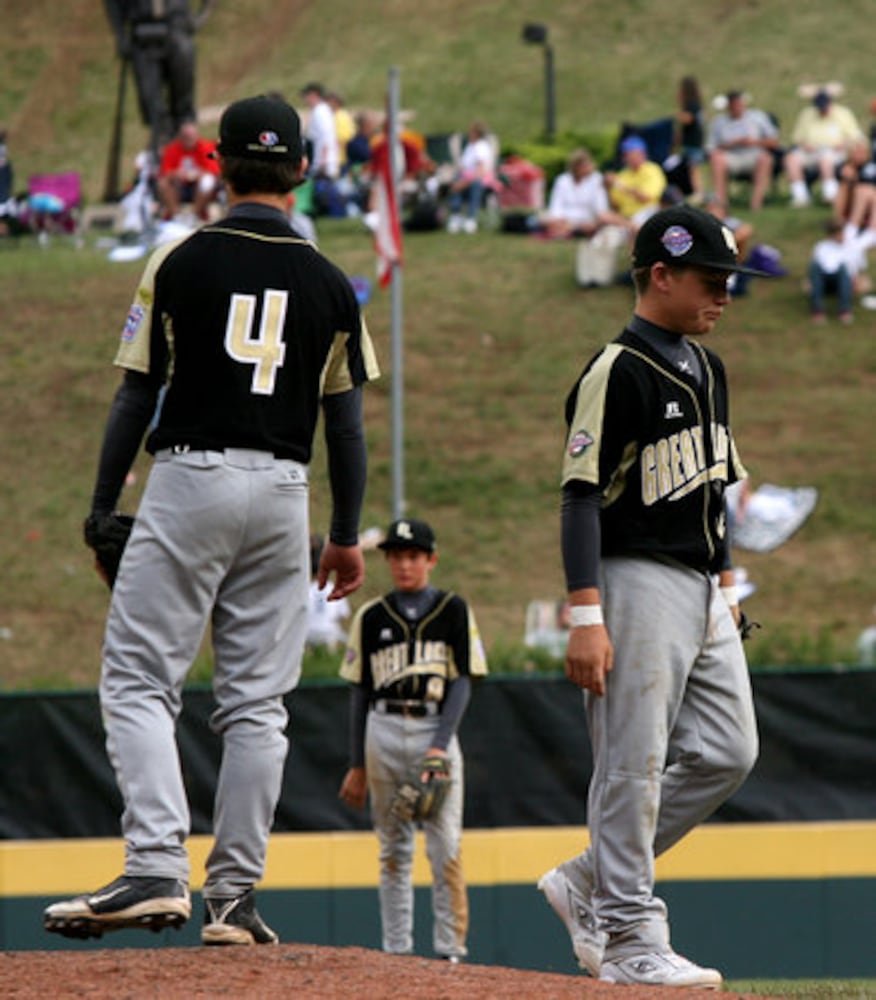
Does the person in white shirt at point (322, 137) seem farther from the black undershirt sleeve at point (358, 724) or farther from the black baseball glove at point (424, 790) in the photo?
the black baseball glove at point (424, 790)

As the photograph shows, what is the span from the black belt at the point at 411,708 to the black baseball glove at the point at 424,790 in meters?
0.26

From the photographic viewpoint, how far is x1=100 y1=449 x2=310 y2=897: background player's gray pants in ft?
18.2

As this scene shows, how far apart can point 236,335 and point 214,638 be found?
85 centimetres

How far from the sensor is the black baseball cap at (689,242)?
591 centimetres

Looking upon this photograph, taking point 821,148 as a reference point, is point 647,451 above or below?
below

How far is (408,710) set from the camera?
10.8 metres

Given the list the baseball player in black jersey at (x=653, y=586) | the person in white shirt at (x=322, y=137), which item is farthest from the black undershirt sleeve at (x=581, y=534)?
the person in white shirt at (x=322, y=137)

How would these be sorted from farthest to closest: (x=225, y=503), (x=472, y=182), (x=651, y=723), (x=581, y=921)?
(x=472, y=182), (x=581, y=921), (x=651, y=723), (x=225, y=503)

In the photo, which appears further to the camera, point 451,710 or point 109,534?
point 451,710

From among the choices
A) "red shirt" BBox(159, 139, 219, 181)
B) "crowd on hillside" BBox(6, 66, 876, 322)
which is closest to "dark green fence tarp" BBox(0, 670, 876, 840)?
"crowd on hillside" BBox(6, 66, 876, 322)

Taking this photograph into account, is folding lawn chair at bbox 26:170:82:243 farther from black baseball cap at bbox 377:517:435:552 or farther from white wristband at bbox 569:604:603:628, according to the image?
white wristband at bbox 569:604:603:628

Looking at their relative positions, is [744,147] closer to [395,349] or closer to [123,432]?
[395,349]

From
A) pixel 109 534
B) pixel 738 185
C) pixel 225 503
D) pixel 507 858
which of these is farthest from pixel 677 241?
pixel 738 185

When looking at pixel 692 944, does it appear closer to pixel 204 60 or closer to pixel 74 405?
pixel 74 405
